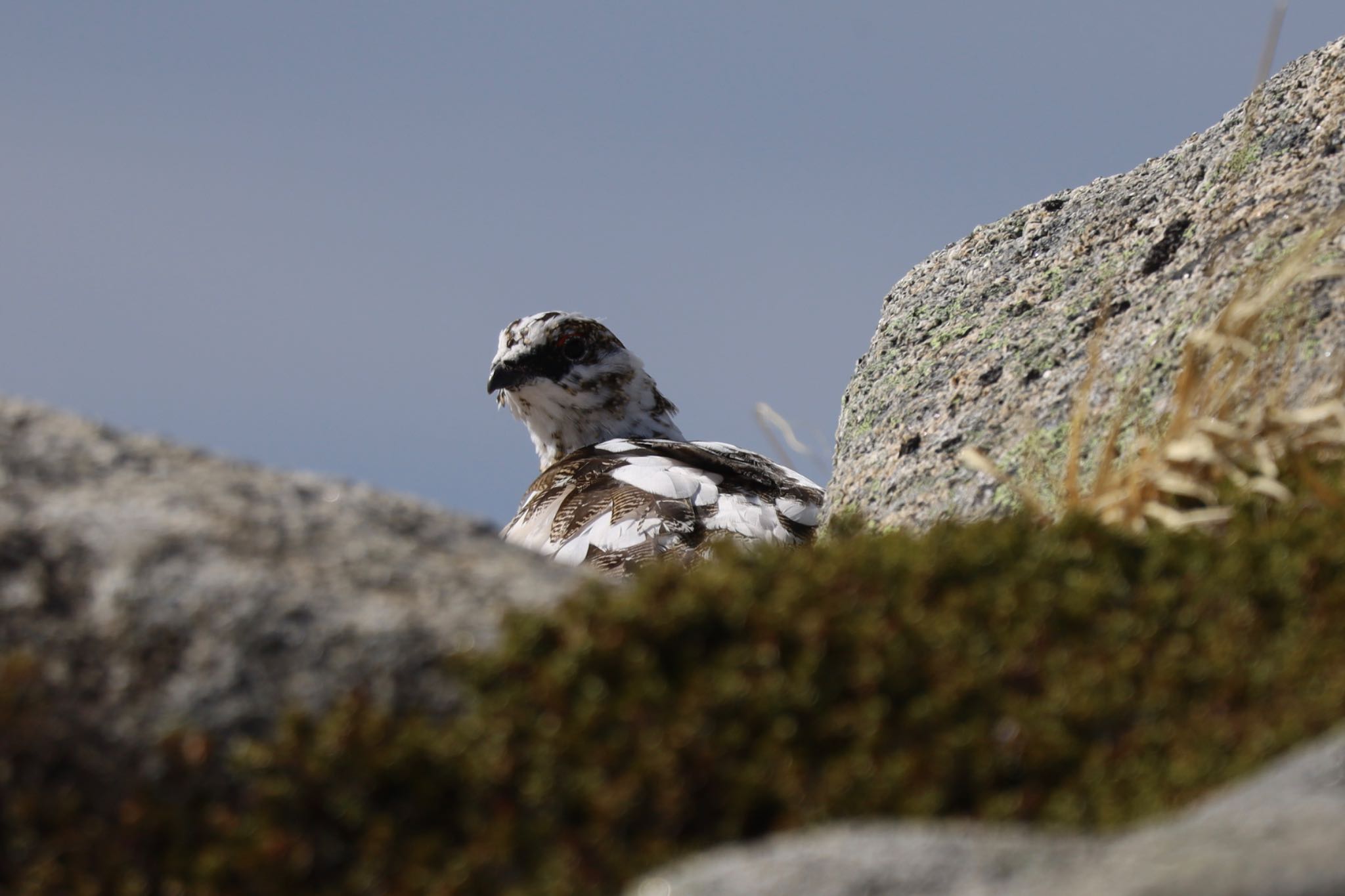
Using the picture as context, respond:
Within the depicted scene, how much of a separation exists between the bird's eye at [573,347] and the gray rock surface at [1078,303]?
3403 mm

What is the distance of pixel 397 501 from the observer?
12.5ft

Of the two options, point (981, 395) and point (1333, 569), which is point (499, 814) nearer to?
point (1333, 569)

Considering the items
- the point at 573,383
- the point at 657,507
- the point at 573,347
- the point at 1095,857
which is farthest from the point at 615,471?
the point at 1095,857

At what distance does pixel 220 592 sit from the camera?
3.11m

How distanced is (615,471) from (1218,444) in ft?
13.5

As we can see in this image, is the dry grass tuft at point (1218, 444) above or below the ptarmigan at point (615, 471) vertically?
below

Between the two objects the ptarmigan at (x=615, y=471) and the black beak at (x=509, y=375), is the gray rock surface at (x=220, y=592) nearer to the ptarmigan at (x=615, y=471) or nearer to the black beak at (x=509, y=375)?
the ptarmigan at (x=615, y=471)

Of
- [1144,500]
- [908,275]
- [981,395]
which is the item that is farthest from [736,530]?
[1144,500]

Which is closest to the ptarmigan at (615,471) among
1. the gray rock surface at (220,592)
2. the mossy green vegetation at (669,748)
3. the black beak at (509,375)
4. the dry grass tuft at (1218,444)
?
the black beak at (509,375)

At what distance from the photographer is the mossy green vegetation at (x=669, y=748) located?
2.75 meters

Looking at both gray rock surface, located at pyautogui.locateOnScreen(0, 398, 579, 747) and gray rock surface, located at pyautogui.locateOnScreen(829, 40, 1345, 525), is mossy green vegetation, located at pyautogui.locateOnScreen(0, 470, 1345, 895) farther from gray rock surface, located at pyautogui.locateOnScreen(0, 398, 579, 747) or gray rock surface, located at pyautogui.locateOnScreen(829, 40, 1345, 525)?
gray rock surface, located at pyautogui.locateOnScreen(829, 40, 1345, 525)

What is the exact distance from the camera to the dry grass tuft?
4.10m

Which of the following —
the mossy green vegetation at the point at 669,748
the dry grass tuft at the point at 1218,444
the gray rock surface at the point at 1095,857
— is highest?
the dry grass tuft at the point at 1218,444

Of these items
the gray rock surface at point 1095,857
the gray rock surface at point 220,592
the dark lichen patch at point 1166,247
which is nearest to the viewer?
the gray rock surface at point 1095,857
